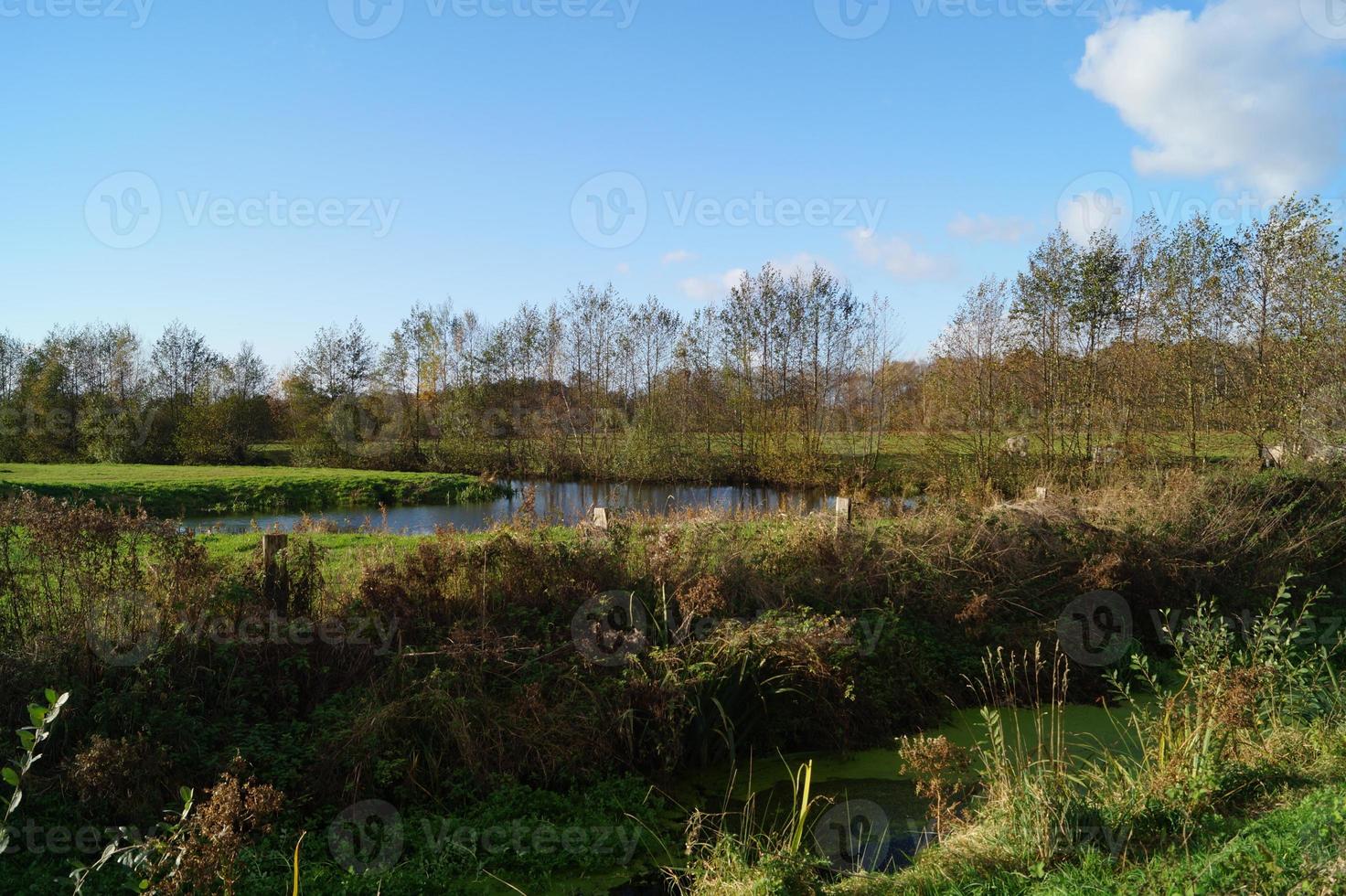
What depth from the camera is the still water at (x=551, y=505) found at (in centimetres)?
1877

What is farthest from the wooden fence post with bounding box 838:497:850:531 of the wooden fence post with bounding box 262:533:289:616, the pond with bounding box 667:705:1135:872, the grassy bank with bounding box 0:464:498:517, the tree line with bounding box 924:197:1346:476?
the grassy bank with bounding box 0:464:498:517

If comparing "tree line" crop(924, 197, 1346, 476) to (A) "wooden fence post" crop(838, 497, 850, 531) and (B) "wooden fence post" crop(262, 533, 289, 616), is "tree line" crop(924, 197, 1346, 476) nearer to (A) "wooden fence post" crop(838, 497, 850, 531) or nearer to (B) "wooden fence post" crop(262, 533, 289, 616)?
(A) "wooden fence post" crop(838, 497, 850, 531)

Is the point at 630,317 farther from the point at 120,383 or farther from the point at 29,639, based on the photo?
the point at 29,639

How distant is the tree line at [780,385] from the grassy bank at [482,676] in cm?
1129

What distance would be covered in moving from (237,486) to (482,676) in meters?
20.3

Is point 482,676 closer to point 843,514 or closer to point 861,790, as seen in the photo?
point 861,790

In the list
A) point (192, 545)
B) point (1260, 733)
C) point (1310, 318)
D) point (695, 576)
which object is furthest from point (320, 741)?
point (1310, 318)

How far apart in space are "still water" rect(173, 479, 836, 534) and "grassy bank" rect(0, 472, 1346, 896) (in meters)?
8.13

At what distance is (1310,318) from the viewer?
16625mm

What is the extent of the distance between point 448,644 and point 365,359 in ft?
104

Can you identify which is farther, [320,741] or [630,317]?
[630,317]

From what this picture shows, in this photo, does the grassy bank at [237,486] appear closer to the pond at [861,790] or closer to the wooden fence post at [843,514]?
the wooden fence post at [843,514]

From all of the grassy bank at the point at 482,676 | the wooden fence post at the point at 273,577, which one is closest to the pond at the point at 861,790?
the grassy bank at the point at 482,676

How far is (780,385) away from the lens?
2916 cm
